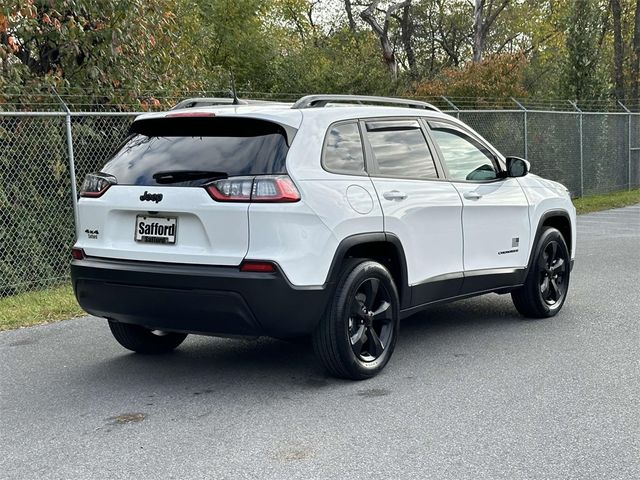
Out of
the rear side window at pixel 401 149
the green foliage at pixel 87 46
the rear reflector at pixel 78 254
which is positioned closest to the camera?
the rear reflector at pixel 78 254

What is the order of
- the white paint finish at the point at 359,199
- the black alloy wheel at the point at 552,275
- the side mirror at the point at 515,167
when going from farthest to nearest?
the black alloy wheel at the point at 552,275 → the side mirror at the point at 515,167 → the white paint finish at the point at 359,199

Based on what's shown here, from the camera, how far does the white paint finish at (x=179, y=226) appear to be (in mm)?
4699

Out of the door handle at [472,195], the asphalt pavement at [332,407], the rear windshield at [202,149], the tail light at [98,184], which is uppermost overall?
the rear windshield at [202,149]

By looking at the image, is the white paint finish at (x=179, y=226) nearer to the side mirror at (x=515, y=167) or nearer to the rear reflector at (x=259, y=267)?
the rear reflector at (x=259, y=267)

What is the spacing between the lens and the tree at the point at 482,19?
3456 centimetres

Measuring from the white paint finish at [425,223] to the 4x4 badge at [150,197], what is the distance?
4.64ft

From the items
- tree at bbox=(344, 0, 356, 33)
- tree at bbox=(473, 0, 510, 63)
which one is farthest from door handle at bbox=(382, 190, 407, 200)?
tree at bbox=(344, 0, 356, 33)

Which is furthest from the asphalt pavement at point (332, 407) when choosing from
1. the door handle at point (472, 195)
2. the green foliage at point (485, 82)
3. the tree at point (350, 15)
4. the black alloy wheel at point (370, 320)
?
the tree at point (350, 15)

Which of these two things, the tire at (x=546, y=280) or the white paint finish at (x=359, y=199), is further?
the tire at (x=546, y=280)

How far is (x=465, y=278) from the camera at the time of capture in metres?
6.15

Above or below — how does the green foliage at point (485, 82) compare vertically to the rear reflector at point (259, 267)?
above

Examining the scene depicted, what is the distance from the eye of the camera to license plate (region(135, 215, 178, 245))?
488 cm

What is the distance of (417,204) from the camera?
5.63 metres

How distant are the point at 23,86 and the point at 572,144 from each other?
43.4 feet
